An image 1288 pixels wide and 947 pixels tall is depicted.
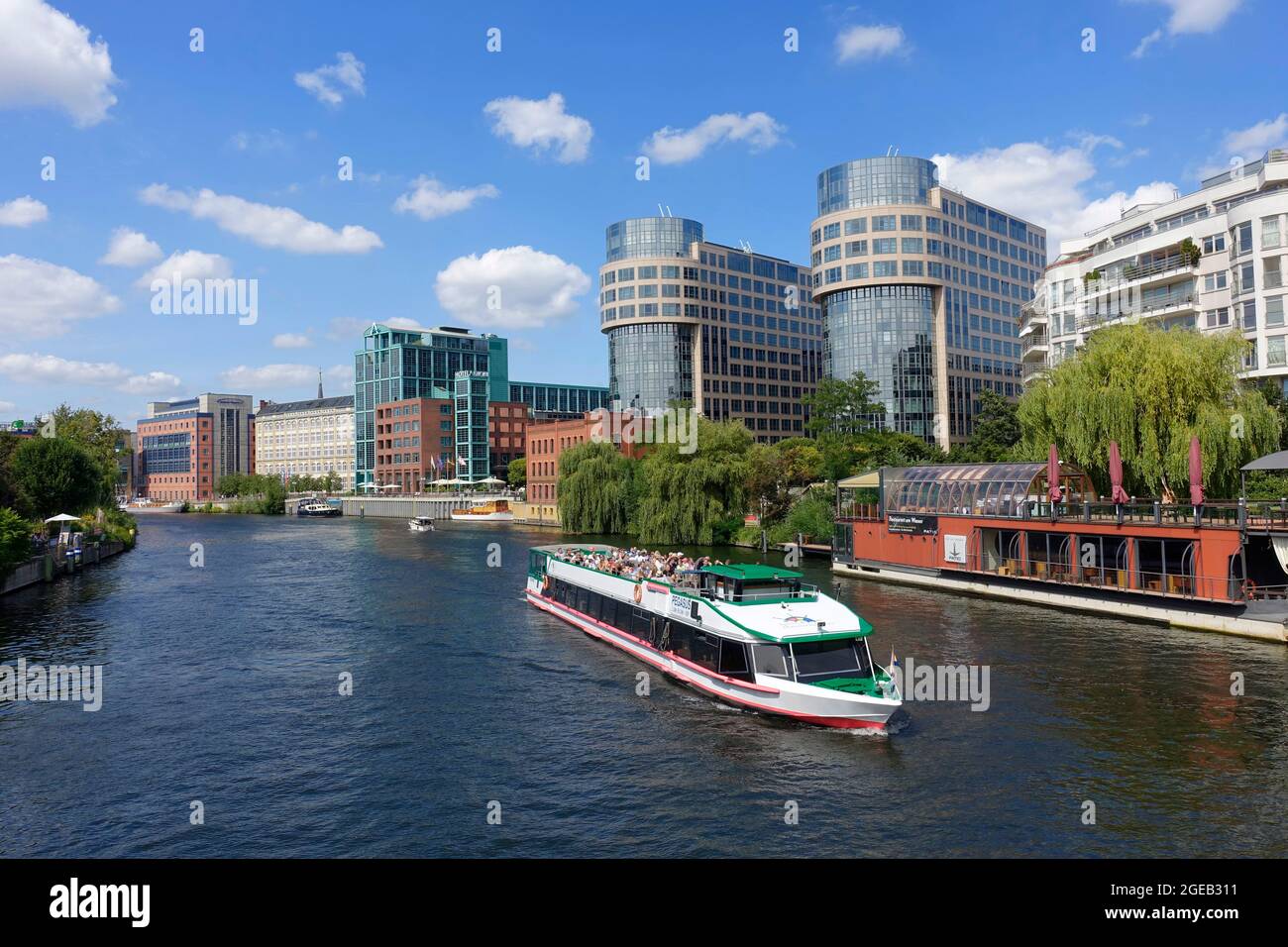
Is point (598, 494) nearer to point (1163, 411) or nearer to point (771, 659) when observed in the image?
point (1163, 411)

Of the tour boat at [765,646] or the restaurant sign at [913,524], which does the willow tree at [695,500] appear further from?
the tour boat at [765,646]

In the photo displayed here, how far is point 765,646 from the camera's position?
26.8m

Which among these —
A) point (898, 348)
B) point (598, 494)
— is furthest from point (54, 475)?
point (898, 348)

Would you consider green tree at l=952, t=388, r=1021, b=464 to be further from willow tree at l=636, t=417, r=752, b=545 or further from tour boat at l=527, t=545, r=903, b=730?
tour boat at l=527, t=545, r=903, b=730

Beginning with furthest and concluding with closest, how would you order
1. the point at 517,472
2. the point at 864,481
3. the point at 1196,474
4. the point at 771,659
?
the point at 517,472 < the point at 864,481 < the point at 1196,474 < the point at 771,659

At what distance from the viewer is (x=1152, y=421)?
47812 mm

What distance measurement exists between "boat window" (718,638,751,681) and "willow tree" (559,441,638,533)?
72.0 metres

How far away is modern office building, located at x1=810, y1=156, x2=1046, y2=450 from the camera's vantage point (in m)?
123

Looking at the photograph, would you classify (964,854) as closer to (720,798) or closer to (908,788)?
(908,788)

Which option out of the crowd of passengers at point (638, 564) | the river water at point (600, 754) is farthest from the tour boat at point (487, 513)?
the river water at point (600, 754)

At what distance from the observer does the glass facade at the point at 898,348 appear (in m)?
124

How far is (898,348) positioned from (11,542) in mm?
106387
